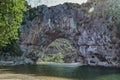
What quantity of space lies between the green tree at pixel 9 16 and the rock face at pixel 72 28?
66.2 m

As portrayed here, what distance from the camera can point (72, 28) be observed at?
348 ft

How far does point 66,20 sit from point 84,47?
12.7m

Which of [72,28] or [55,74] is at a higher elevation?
[72,28]

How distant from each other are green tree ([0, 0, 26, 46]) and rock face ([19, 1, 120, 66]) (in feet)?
217

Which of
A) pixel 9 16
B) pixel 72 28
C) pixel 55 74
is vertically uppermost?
pixel 72 28

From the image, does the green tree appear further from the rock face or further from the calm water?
the rock face

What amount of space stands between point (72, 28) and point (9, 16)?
74163mm

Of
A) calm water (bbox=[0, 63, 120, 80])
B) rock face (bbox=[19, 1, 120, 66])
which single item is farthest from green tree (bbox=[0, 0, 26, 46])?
rock face (bbox=[19, 1, 120, 66])

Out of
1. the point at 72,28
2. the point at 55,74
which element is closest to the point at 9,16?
the point at 55,74

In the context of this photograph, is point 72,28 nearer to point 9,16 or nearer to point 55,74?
point 55,74

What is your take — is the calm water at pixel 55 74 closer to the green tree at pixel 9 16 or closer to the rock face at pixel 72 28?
the green tree at pixel 9 16

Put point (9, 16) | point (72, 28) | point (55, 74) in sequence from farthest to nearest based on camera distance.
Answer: point (72, 28)
point (55, 74)
point (9, 16)

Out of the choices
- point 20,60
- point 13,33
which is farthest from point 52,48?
point 13,33

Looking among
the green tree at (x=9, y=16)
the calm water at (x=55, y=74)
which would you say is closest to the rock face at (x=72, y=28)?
the calm water at (x=55, y=74)
